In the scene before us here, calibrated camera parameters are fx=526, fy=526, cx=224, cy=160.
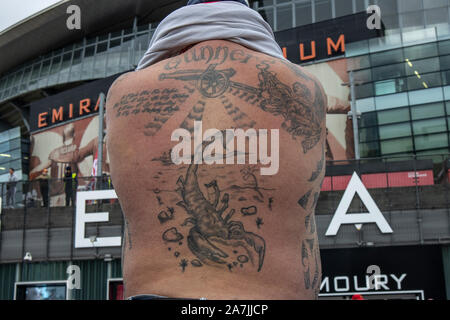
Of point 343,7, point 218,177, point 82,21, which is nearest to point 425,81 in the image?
point 343,7

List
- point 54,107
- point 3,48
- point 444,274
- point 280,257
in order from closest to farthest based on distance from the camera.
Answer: point 280,257 < point 444,274 < point 54,107 < point 3,48

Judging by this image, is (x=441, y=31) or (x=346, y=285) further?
(x=441, y=31)

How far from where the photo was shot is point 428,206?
16625 mm

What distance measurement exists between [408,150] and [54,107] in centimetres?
2397

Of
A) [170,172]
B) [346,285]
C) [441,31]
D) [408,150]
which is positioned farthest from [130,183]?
[441,31]

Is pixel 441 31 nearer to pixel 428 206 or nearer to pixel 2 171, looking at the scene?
pixel 428 206

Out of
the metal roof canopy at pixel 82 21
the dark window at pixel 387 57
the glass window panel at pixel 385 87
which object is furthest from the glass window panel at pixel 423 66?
the metal roof canopy at pixel 82 21

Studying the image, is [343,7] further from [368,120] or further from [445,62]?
[368,120]

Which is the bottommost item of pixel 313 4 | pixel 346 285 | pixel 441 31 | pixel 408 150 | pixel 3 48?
pixel 346 285

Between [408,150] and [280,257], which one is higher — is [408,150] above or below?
above

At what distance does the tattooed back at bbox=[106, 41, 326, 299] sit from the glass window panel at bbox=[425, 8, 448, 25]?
2635cm

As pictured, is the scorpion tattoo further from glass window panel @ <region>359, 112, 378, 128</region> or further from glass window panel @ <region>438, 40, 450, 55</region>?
glass window panel @ <region>438, 40, 450, 55</region>

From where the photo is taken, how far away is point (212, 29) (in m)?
2.15

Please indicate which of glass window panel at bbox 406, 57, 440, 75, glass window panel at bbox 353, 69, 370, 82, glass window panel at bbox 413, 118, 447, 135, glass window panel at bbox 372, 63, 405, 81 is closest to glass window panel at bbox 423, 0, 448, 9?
glass window panel at bbox 406, 57, 440, 75
